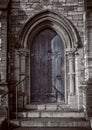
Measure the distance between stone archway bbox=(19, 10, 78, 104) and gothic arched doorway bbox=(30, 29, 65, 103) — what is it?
0.26m

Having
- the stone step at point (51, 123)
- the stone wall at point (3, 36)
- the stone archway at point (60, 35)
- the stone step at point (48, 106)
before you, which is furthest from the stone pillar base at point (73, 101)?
the stone wall at point (3, 36)

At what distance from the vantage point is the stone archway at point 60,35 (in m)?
8.95

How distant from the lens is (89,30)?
27.5ft

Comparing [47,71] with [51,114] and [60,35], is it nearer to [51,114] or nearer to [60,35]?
[60,35]

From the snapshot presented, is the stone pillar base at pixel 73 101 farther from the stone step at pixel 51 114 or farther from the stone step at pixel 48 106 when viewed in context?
the stone step at pixel 51 114

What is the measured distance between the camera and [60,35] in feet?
30.5

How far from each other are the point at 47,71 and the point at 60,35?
1413 mm

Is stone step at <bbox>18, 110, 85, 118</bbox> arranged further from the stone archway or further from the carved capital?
the carved capital

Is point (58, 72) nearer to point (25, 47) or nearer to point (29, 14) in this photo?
point (25, 47)

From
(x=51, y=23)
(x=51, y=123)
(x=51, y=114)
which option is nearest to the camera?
(x=51, y=123)

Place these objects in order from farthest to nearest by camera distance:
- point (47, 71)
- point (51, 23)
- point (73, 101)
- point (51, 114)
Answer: point (47, 71) < point (51, 23) < point (73, 101) < point (51, 114)

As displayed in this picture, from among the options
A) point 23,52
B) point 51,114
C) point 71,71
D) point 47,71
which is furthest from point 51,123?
point 23,52

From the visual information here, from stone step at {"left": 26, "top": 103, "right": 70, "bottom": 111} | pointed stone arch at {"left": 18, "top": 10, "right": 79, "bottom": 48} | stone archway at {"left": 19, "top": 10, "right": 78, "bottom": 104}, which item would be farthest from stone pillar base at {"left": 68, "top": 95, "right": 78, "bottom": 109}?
pointed stone arch at {"left": 18, "top": 10, "right": 79, "bottom": 48}

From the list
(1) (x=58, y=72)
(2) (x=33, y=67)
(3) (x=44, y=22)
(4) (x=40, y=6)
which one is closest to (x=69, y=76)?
(1) (x=58, y=72)
